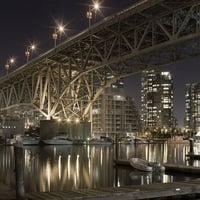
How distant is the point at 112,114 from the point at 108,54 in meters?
74.1

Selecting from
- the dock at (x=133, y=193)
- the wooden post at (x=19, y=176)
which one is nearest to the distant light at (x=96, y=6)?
the dock at (x=133, y=193)

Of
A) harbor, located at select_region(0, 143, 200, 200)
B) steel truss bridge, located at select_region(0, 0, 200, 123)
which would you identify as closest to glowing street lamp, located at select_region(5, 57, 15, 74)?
steel truss bridge, located at select_region(0, 0, 200, 123)

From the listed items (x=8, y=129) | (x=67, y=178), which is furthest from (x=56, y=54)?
(x=8, y=129)

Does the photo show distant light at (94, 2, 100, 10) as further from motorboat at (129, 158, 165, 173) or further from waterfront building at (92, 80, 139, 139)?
waterfront building at (92, 80, 139, 139)

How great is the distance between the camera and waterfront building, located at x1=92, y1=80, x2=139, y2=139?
122188 millimetres

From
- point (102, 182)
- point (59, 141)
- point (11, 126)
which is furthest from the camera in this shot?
point (11, 126)

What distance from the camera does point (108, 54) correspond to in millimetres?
51031

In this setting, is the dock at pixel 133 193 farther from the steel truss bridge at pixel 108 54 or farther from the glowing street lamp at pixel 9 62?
the glowing street lamp at pixel 9 62

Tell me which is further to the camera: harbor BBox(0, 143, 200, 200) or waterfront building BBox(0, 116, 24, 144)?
waterfront building BBox(0, 116, 24, 144)

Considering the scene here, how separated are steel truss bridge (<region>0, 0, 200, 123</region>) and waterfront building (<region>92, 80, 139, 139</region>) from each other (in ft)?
97.6

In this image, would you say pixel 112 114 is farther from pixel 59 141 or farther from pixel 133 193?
pixel 133 193

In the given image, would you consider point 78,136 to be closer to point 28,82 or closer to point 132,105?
point 28,82

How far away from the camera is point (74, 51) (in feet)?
206

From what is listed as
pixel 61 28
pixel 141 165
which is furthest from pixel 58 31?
pixel 141 165
